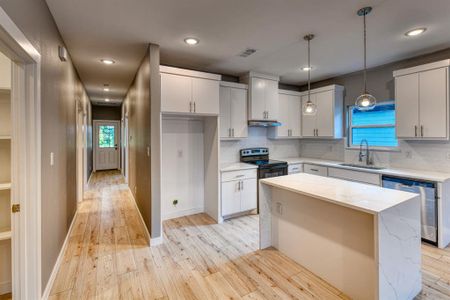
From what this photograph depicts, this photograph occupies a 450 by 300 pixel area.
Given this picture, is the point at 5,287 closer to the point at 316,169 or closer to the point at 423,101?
the point at 316,169

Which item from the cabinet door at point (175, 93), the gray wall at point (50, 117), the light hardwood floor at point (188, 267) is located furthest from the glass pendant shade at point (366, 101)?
the gray wall at point (50, 117)

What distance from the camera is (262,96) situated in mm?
4234

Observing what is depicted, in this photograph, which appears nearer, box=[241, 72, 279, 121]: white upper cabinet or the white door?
box=[241, 72, 279, 121]: white upper cabinet

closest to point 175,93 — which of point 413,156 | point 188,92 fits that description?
point 188,92

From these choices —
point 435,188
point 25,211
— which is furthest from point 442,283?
point 25,211

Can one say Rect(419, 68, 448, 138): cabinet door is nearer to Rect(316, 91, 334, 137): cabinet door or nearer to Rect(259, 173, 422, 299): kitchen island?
Rect(316, 91, 334, 137): cabinet door

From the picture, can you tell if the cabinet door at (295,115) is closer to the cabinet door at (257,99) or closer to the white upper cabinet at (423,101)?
the cabinet door at (257,99)

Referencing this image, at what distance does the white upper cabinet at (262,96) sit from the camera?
412 centimetres

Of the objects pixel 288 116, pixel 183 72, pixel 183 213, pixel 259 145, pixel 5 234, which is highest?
pixel 183 72

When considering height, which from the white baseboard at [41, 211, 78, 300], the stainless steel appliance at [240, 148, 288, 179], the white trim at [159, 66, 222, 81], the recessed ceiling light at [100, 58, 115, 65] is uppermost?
the recessed ceiling light at [100, 58, 115, 65]

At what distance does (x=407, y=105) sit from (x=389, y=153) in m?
0.89

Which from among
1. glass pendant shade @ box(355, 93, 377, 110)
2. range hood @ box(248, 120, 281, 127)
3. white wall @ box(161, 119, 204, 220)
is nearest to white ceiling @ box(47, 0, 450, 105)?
glass pendant shade @ box(355, 93, 377, 110)

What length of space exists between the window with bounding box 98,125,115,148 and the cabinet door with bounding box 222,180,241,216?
713 centimetres

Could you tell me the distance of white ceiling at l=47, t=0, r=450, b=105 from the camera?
2102mm
